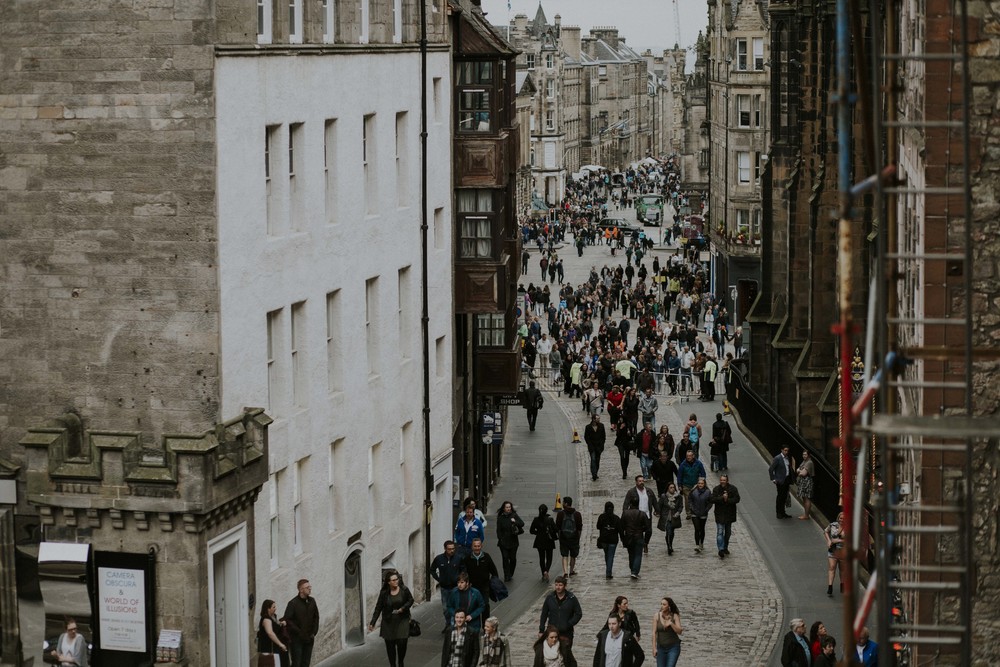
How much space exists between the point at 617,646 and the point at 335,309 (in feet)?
25.2

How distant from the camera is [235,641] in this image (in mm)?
26547

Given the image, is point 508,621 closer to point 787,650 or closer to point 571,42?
point 787,650

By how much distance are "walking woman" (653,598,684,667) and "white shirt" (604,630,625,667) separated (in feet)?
2.32

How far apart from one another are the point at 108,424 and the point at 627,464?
21857 millimetres

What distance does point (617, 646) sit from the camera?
25.4m

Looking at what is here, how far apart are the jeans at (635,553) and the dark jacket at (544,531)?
4.31 ft

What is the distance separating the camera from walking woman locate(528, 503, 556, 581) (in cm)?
3478

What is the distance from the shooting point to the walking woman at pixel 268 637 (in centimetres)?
2631

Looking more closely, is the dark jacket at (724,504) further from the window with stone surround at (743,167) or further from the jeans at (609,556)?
the window with stone surround at (743,167)

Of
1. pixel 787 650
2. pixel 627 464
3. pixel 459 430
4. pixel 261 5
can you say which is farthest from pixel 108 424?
pixel 627 464

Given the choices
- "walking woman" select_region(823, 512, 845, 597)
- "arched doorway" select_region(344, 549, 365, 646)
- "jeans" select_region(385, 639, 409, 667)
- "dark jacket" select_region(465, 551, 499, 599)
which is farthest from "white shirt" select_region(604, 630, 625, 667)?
"arched doorway" select_region(344, 549, 365, 646)

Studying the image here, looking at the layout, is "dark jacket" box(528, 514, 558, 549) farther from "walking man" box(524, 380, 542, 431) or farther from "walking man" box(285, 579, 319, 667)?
"walking man" box(524, 380, 542, 431)

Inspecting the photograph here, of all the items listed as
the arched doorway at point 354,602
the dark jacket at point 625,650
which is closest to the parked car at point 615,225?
the arched doorway at point 354,602

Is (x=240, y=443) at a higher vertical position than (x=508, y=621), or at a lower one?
higher
